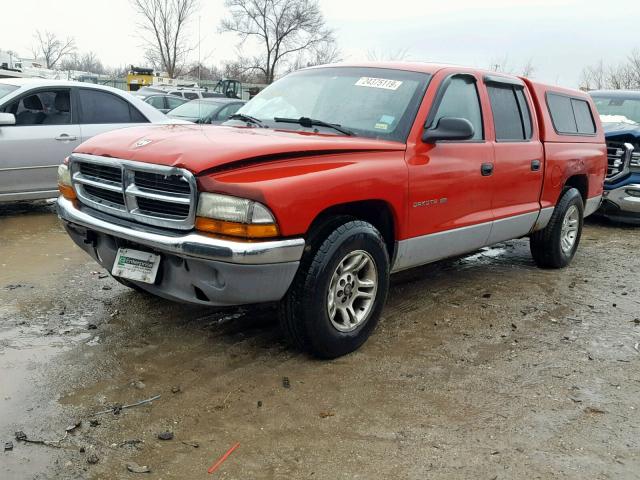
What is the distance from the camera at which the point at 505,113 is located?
Result: 5004 millimetres

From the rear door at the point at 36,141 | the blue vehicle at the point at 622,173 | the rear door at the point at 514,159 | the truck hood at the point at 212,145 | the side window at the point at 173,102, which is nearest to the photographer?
the truck hood at the point at 212,145

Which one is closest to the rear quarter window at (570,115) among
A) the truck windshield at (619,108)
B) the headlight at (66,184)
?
the truck windshield at (619,108)

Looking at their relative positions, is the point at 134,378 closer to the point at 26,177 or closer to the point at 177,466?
the point at 177,466

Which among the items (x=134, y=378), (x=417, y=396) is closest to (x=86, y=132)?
(x=134, y=378)

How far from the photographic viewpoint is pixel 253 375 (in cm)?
344

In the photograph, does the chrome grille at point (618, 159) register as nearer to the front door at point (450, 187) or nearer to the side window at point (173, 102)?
the front door at point (450, 187)

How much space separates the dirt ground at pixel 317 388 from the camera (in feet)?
8.82

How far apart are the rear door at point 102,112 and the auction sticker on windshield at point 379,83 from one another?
13.1 feet

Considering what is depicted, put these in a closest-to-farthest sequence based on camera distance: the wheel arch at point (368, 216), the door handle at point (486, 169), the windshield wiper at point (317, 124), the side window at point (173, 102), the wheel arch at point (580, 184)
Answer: the wheel arch at point (368, 216), the windshield wiper at point (317, 124), the door handle at point (486, 169), the wheel arch at point (580, 184), the side window at point (173, 102)

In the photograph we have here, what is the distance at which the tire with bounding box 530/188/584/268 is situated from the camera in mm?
5876

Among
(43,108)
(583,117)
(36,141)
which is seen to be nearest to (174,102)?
(43,108)

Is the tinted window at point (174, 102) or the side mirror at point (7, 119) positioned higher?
the tinted window at point (174, 102)

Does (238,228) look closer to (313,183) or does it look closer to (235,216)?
(235,216)

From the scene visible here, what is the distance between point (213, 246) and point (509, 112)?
310 centimetres
